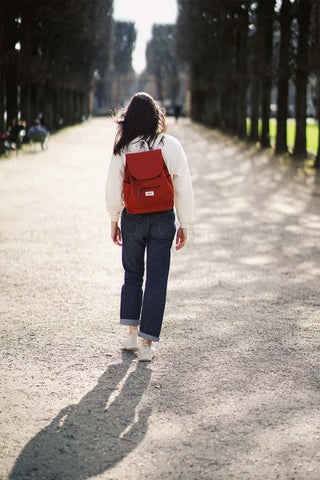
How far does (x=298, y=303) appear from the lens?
22.2 feet

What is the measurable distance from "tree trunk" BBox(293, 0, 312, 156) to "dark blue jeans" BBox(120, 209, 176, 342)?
1729cm

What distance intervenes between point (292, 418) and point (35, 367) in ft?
5.67

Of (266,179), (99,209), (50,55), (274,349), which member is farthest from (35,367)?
(50,55)

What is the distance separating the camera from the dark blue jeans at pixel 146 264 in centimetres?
500

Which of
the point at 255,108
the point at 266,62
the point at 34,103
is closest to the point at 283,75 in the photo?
the point at 266,62

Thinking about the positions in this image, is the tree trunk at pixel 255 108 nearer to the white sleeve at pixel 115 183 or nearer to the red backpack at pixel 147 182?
the white sleeve at pixel 115 183

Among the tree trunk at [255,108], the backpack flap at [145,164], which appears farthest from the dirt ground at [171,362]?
the tree trunk at [255,108]

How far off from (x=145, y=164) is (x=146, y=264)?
0.68m

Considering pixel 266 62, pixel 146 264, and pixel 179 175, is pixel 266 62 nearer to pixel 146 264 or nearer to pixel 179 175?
pixel 179 175

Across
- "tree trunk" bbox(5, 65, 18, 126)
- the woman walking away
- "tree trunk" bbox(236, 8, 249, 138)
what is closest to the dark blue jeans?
the woman walking away

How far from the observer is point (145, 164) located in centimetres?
485

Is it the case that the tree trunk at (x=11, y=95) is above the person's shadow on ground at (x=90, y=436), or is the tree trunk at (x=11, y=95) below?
above

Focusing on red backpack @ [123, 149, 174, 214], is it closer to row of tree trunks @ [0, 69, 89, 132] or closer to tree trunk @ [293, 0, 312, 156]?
tree trunk @ [293, 0, 312, 156]

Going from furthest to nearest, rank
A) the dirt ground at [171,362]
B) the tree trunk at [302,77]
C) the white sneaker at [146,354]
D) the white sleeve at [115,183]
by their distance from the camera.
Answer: the tree trunk at [302,77] < the white sneaker at [146,354] < the white sleeve at [115,183] < the dirt ground at [171,362]
